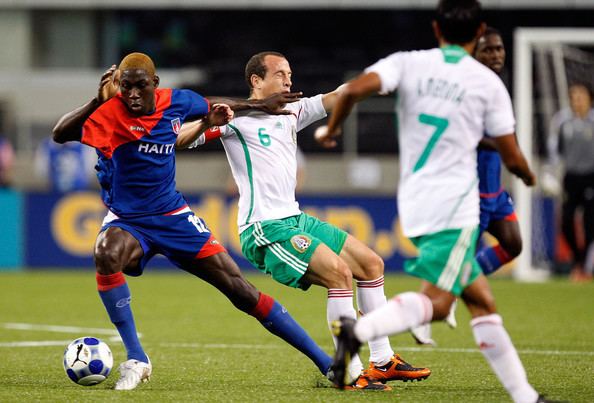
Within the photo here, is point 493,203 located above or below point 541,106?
above

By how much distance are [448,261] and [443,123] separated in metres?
0.65

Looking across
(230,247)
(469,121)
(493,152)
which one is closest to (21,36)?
(230,247)

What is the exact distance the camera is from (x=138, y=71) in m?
6.64

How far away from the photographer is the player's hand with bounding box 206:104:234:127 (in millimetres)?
6926

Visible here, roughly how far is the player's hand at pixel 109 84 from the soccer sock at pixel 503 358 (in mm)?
2518

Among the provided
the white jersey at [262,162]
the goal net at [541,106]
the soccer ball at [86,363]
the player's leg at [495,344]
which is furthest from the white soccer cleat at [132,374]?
the goal net at [541,106]

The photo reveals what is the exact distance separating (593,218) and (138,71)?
10846 millimetres

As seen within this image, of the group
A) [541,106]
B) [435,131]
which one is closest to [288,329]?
[435,131]

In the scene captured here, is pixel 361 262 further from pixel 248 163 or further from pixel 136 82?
pixel 136 82

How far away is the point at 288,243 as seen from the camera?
6.78 m

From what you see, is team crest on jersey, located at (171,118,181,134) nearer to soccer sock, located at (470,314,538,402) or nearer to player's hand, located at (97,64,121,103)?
player's hand, located at (97,64,121,103)

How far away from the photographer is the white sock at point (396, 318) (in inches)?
212

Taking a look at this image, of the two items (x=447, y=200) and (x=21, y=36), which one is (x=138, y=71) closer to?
(x=447, y=200)

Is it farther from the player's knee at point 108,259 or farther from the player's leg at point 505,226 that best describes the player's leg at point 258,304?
the player's leg at point 505,226
